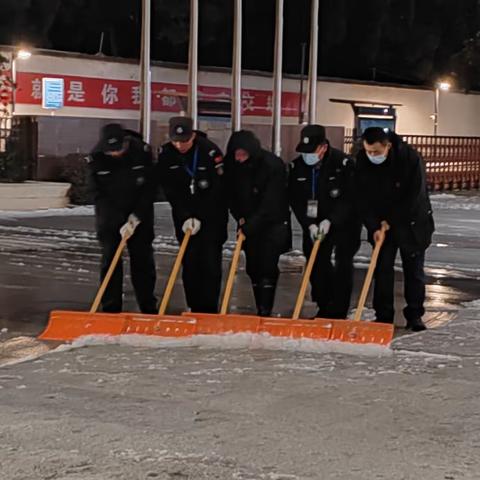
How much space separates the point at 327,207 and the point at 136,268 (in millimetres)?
1682

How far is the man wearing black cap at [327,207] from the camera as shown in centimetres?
797

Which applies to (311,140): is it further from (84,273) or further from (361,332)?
(84,273)

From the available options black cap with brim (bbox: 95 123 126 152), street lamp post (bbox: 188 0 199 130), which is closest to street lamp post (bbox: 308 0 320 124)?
street lamp post (bbox: 188 0 199 130)

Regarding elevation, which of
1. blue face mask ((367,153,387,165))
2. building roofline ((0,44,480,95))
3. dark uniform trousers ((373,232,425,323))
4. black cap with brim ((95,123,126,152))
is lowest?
dark uniform trousers ((373,232,425,323))

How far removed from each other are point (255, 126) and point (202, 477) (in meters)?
23.3

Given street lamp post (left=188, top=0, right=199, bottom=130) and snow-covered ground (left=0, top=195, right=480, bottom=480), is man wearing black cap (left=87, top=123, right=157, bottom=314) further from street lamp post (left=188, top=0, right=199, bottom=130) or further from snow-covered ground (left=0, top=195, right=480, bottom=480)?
street lamp post (left=188, top=0, right=199, bottom=130)

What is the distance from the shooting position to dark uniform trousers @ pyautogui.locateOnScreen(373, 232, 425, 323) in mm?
8164

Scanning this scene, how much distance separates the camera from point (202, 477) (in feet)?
14.7

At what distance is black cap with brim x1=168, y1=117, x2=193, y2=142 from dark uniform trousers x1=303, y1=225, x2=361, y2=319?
50.8 inches

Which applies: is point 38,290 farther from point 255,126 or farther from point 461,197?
point 461,197

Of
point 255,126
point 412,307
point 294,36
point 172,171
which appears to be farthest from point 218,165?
point 294,36

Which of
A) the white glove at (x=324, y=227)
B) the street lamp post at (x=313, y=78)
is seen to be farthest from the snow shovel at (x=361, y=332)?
the street lamp post at (x=313, y=78)

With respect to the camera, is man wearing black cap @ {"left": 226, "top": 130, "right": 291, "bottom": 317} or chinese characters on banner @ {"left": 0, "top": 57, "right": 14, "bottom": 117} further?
chinese characters on banner @ {"left": 0, "top": 57, "right": 14, "bottom": 117}

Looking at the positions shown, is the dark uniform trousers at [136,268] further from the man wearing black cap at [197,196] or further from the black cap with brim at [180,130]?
the black cap with brim at [180,130]
